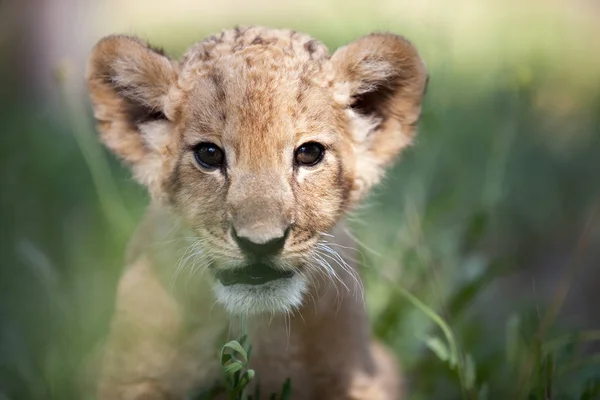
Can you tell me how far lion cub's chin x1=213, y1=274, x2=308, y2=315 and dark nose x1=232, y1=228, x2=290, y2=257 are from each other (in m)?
0.20

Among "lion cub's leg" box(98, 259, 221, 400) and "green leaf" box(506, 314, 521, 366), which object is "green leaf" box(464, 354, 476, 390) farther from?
"lion cub's leg" box(98, 259, 221, 400)

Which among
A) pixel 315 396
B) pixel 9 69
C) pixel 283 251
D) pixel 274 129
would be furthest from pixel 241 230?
pixel 9 69

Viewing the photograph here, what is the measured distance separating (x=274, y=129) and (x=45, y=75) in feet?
14.1

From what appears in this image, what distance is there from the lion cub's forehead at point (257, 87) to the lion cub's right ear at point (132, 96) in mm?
125

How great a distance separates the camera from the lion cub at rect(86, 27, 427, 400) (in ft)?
10.3

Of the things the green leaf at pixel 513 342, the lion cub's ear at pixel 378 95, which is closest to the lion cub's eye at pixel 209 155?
the lion cub's ear at pixel 378 95

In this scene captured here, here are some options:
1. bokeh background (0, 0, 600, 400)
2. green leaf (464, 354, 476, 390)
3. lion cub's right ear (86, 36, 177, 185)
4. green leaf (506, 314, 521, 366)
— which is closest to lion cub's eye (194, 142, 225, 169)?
lion cub's right ear (86, 36, 177, 185)

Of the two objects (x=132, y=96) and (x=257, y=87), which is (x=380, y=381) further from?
(x=132, y=96)

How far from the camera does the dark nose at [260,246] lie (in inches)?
118

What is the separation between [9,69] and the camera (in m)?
6.68

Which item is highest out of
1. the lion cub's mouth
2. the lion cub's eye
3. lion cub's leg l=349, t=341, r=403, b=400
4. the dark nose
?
the lion cub's eye

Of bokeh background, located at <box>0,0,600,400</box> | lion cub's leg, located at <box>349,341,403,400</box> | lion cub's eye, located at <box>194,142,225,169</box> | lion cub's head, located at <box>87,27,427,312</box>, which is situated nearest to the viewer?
lion cub's head, located at <box>87,27,427,312</box>

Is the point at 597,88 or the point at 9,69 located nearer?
the point at 9,69

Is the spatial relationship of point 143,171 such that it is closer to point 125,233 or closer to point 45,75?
point 125,233
